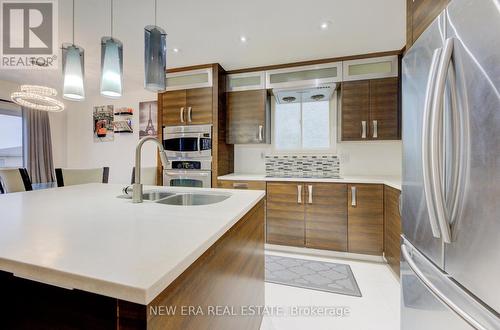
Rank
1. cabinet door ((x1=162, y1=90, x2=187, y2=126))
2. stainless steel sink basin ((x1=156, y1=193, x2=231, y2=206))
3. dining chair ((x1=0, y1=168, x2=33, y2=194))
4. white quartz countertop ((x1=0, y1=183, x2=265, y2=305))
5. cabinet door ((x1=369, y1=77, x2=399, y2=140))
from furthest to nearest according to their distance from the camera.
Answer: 1. cabinet door ((x1=162, y1=90, x2=187, y2=126))
2. cabinet door ((x1=369, y1=77, x2=399, y2=140))
3. dining chair ((x1=0, y1=168, x2=33, y2=194))
4. stainless steel sink basin ((x1=156, y1=193, x2=231, y2=206))
5. white quartz countertop ((x1=0, y1=183, x2=265, y2=305))

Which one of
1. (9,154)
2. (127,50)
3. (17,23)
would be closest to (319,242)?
(127,50)

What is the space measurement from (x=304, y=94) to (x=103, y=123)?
419 cm

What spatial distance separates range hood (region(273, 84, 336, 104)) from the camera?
300cm

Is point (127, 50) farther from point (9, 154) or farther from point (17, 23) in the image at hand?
point (9, 154)

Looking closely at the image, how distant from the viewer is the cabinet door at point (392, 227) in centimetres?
210

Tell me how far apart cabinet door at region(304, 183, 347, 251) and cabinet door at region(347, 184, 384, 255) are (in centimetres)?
7

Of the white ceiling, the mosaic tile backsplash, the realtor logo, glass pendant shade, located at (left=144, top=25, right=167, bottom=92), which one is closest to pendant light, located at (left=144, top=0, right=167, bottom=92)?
glass pendant shade, located at (left=144, top=25, right=167, bottom=92)

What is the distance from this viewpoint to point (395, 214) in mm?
2156

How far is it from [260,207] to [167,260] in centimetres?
103

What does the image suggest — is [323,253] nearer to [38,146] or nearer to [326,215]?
[326,215]

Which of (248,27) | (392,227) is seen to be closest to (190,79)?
(248,27)

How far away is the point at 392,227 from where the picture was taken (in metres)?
2.26

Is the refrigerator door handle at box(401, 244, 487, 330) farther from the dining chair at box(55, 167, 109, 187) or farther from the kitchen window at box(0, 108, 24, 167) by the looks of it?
the kitchen window at box(0, 108, 24, 167)

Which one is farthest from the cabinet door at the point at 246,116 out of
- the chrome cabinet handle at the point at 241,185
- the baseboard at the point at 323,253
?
the baseboard at the point at 323,253
